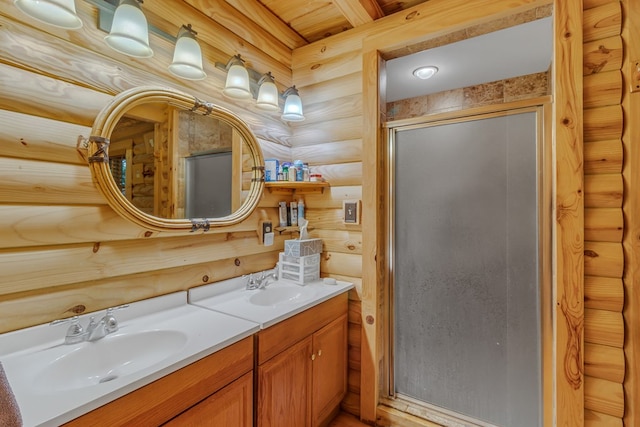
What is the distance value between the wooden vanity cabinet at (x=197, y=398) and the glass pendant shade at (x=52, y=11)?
1262 millimetres

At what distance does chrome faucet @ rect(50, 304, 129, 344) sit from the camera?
108 cm

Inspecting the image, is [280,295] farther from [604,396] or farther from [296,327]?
[604,396]

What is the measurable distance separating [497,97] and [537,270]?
199 cm

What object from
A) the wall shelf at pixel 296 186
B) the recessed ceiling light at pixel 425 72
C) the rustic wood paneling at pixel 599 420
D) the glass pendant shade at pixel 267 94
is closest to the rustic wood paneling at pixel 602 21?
the recessed ceiling light at pixel 425 72

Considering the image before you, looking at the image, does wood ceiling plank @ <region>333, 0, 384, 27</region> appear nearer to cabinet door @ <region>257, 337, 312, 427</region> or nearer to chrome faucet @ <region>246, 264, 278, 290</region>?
chrome faucet @ <region>246, 264, 278, 290</region>

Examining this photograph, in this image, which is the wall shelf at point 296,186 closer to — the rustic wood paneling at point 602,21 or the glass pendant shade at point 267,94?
the glass pendant shade at point 267,94

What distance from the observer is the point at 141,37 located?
1.21 metres

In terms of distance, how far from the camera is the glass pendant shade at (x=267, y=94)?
182 cm

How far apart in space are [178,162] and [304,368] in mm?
1209

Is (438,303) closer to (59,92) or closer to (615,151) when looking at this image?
(615,151)

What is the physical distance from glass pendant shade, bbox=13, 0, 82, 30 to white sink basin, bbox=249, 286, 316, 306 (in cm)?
139

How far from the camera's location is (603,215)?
1.32 meters

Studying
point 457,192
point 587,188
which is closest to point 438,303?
point 457,192

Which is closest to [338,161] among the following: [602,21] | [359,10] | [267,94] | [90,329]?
[267,94]
